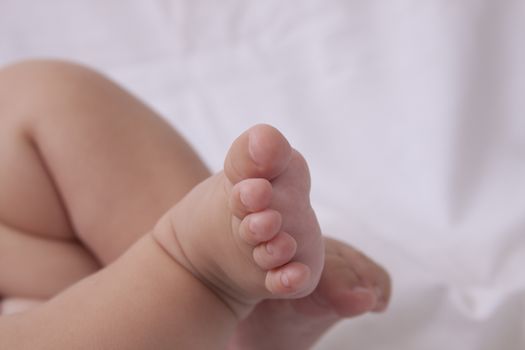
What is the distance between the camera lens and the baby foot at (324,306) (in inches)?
26.7

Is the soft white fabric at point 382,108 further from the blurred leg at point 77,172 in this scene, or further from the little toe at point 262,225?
the little toe at point 262,225

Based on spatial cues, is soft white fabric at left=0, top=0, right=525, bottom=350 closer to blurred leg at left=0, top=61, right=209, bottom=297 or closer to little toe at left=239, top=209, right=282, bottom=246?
blurred leg at left=0, top=61, right=209, bottom=297

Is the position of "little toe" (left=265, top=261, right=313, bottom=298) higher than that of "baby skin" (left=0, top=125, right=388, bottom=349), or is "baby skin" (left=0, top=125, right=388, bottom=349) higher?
"baby skin" (left=0, top=125, right=388, bottom=349)

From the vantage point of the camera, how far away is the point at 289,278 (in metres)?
0.49

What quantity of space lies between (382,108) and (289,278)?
0.73 meters

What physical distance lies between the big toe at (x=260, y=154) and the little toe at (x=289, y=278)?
0.06 meters

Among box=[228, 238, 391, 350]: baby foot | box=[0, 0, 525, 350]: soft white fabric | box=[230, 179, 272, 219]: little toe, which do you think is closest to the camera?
box=[230, 179, 272, 219]: little toe

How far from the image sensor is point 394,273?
3.06 feet

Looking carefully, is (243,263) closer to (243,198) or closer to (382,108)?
(243,198)

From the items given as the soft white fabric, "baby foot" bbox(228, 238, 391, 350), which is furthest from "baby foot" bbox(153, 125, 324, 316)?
the soft white fabric

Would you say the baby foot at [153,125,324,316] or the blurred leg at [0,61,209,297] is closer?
the baby foot at [153,125,324,316]

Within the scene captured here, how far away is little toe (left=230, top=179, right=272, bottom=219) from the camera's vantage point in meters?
0.48

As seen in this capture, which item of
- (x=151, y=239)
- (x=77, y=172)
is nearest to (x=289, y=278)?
(x=151, y=239)

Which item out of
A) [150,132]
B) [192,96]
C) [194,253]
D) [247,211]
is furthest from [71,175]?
[192,96]
